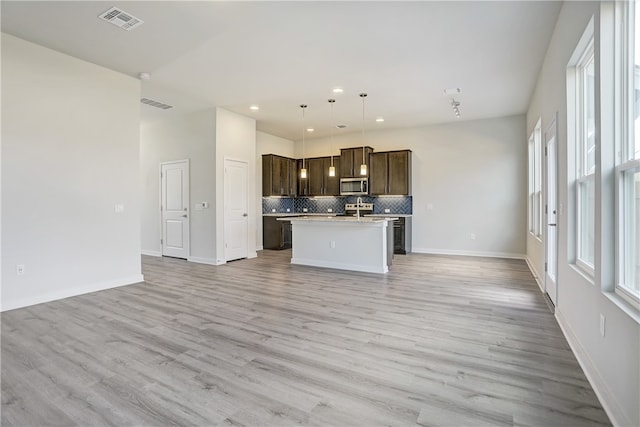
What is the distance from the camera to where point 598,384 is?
1.98 metres

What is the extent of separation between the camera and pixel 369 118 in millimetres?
7273

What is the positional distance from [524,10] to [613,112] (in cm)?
193

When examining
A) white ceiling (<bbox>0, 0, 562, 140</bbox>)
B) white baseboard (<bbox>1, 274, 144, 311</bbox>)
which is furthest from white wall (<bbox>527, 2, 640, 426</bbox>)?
white baseboard (<bbox>1, 274, 144, 311</bbox>)

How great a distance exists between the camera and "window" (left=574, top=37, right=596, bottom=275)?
2.62 meters

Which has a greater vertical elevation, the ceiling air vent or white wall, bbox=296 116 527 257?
the ceiling air vent

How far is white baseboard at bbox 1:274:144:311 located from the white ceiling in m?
3.05

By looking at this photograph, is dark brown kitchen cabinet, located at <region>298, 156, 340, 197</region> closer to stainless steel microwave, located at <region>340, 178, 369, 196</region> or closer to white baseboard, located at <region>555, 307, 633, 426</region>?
stainless steel microwave, located at <region>340, 178, 369, 196</region>

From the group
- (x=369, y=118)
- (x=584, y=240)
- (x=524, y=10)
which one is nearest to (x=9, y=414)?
(x=584, y=240)

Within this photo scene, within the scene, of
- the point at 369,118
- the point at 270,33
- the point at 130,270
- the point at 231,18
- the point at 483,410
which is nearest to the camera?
the point at 483,410

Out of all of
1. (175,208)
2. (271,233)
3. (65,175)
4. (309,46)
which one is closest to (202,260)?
(175,208)

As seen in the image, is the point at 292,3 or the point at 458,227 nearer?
the point at 292,3

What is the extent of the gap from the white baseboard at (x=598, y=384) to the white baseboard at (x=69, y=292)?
5.37 metres

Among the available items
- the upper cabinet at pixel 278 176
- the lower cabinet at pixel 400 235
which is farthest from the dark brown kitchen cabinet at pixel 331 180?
the lower cabinet at pixel 400 235

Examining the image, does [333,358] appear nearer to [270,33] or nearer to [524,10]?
[270,33]
